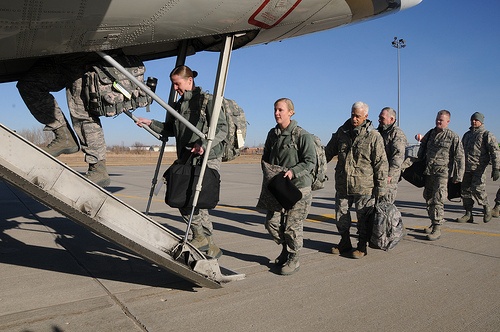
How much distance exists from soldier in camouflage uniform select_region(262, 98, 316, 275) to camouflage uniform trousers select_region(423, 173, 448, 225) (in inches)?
107

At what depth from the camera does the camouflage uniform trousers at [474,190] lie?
7.26 m

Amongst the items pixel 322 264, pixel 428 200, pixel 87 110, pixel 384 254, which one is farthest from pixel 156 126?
pixel 428 200

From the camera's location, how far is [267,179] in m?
4.12

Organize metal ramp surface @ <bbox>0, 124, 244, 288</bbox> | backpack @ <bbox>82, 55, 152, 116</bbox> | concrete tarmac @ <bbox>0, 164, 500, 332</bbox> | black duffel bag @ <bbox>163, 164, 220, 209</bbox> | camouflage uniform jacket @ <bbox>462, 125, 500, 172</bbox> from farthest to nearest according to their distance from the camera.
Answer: camouflage uniform jacket @ <bbox>462, 125, 500, 172</bbox> < black duffel bag @ <bbox>163, 164, 220, 209</bbox> < backpack @ <bbox>82, 55, 152, 116</bbox> < concrete tarmac @ <bbox>0, 164, 500, 332</bbox> < metal ramp surface @ <bbox>0, 124, 244, 288</bbox>

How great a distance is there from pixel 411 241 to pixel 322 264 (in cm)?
188

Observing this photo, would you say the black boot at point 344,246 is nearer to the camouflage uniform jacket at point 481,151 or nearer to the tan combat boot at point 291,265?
the tan combat boot at point 291,265

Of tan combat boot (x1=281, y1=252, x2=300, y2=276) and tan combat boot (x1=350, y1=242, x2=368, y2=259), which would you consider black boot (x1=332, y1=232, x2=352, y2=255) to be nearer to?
tan combat boot (x1=350, y1=242, x2=368, y2=259)

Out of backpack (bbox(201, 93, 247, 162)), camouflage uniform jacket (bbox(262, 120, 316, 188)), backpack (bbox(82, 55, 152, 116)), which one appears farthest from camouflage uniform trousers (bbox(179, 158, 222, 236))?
backpack (bbox(82, 55, 152, 116))

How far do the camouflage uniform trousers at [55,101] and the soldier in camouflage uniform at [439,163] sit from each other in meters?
4.70

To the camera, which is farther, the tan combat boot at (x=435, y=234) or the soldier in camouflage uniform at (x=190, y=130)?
the tan combat boot at (x=435, y=234)

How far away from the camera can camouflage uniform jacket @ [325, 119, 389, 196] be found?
190 inches

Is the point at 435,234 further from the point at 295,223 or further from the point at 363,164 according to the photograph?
the point at 295,223

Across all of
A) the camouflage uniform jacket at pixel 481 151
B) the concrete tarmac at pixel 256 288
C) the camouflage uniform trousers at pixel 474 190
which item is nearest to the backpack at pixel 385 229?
the concrete tarmac at pixel 256 288

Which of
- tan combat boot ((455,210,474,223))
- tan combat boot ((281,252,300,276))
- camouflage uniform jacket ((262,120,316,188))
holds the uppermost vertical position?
camouflage uniform jacket ((262,120,316,188))
